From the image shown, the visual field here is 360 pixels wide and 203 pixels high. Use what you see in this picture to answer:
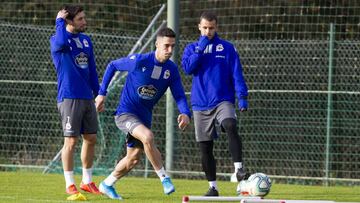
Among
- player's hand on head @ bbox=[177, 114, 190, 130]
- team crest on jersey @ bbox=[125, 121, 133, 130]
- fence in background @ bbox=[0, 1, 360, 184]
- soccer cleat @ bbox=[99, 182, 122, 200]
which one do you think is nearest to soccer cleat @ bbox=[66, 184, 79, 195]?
soccer cleat @ bbox=[99, 182, 122, 200]

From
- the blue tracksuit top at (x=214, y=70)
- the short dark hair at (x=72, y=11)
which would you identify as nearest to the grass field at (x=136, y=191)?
the blue tracksuit top at (x=214, y=70)

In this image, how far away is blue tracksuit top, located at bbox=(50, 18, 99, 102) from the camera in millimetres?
11789

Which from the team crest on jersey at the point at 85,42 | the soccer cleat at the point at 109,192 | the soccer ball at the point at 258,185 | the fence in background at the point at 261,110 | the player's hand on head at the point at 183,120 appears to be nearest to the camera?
the soccer ball at the point at 258,185

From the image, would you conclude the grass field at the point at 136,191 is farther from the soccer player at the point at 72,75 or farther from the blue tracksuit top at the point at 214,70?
the blue tracksuit top at the point at 214,70

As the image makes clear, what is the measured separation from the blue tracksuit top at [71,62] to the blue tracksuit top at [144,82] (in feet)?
1.71

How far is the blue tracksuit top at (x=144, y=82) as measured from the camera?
37.8 ft

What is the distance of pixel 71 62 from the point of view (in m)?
11.9

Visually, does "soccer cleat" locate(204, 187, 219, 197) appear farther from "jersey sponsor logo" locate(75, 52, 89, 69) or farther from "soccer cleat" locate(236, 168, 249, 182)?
"jersey sponsor logo" locate(75, 52, 89, 69)

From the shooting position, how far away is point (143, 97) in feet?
37.9

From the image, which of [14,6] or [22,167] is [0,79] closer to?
[22,167]

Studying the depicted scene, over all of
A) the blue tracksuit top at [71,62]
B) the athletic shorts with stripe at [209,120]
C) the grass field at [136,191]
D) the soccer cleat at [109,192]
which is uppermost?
the blue tracksuit top at [71,62]

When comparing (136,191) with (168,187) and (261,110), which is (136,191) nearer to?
(168,187)

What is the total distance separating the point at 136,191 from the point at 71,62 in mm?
1811

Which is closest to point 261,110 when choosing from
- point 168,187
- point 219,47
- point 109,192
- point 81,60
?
point 219,47
